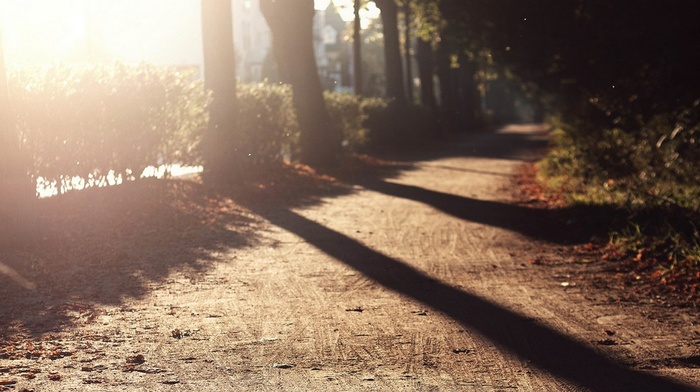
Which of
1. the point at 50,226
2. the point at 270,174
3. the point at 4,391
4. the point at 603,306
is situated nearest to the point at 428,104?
the point at 270,174

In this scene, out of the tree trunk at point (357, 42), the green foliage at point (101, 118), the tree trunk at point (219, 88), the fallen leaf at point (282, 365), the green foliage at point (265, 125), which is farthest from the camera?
the tree trunk at point (357, 42)

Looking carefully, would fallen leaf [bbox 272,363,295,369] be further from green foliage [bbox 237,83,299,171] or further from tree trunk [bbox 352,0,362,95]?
tree trunk [bbox 352,0,362,95]

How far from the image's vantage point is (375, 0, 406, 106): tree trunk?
36.9m

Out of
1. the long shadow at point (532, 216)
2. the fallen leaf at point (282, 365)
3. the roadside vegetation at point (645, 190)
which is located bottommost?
the long shadow at point (532, 216)

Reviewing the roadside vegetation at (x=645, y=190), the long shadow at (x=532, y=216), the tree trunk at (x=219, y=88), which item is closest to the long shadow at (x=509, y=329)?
the roadside vegetation at (x=645, y=190)

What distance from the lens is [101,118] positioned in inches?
598

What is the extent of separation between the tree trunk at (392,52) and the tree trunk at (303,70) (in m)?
13.1

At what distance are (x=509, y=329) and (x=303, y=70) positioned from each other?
1663 cm

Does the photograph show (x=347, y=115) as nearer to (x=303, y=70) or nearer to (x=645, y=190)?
(x=303, y=70)

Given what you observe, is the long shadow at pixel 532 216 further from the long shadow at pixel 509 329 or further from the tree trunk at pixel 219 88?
the tree trunk at pixel 219 88

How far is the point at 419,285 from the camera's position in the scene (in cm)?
928

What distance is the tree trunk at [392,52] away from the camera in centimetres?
3694

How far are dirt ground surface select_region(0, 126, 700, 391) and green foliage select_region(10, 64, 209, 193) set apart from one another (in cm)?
67

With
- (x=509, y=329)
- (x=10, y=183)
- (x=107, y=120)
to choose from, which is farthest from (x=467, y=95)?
(x=509, y=329)
